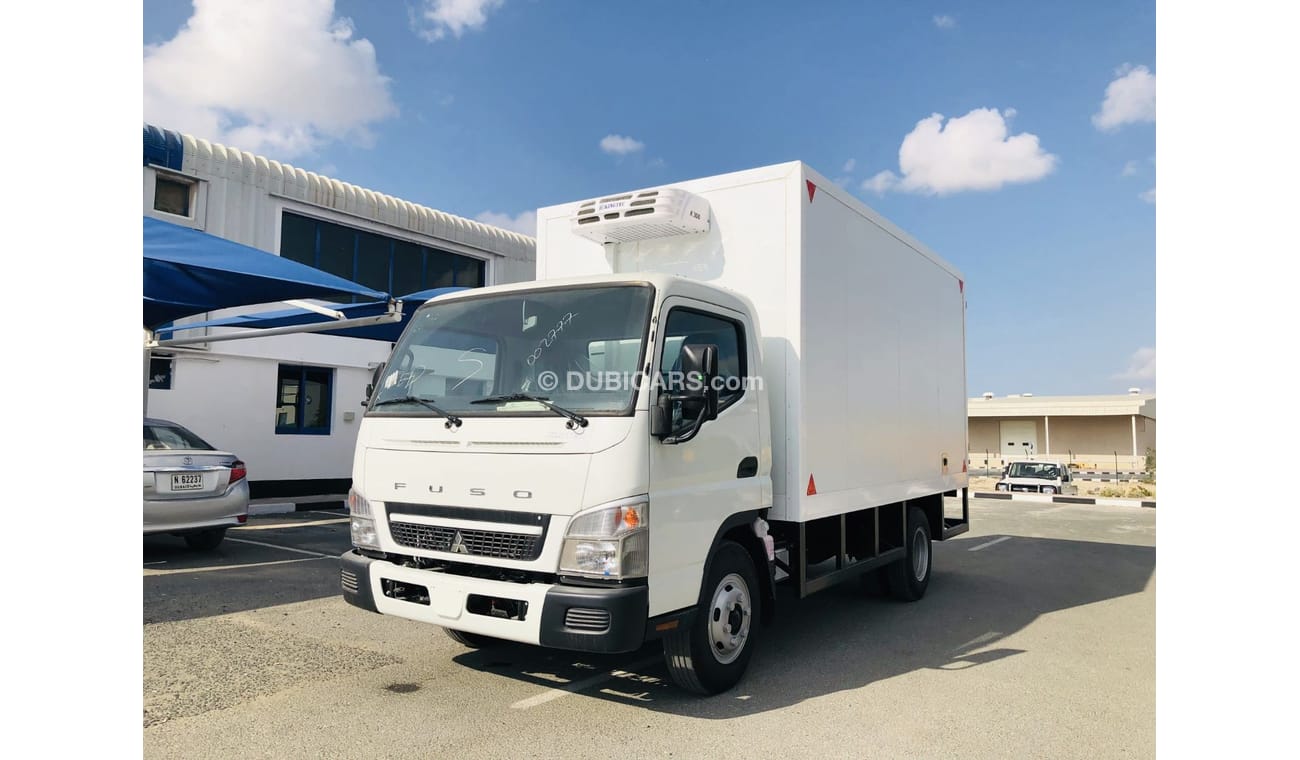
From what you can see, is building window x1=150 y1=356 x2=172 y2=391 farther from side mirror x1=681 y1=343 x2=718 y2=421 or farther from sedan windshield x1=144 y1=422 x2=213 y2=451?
side mirror x1=681 y1=343 x2=718 y2=421

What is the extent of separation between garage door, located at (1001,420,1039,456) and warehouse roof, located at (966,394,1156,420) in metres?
1.03

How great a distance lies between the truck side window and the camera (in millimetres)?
4637

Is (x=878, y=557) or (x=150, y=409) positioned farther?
(x=150, y=409)

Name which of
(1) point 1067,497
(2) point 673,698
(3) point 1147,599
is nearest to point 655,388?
(2) point 673,698

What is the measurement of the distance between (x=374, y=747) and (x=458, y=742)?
0.40 meters

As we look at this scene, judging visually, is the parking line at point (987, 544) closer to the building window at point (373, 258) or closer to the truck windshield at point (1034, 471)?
the building window at point (373, 258)

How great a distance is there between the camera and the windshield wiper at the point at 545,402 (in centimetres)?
432

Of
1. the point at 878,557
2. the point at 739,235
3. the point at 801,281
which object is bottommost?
the point at 878,557

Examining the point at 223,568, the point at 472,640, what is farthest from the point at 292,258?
the point at 472,640

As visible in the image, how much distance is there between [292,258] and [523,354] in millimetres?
12951

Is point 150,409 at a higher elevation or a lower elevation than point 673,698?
higher

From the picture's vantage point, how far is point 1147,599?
856 cm

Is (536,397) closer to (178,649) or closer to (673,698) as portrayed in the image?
(673,698)

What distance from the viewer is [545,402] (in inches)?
177
